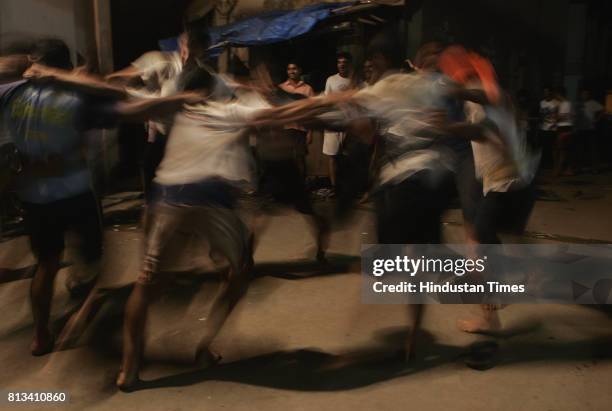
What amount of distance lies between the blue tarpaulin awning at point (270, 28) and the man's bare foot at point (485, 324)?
497 centimetres

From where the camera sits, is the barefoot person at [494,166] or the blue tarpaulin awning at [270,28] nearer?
the barefoot person at [494,166]

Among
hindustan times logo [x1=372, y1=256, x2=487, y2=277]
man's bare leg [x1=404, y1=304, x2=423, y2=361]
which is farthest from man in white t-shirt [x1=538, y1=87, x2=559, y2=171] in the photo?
man's bare leg [x1=404, y1=304, x2=423, y2=361]

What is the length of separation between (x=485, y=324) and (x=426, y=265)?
595mm

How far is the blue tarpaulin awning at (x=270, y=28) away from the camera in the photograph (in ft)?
25.5

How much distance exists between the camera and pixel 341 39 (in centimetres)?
905

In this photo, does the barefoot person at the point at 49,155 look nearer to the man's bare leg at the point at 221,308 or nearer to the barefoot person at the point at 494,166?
the man's bare leg at the point at 221,308

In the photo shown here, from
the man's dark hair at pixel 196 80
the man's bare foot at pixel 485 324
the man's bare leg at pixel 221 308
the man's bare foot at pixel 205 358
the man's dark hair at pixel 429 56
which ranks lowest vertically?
the man's bare foot at pixel 485 324

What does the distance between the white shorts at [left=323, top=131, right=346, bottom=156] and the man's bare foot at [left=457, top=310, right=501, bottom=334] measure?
4062mm

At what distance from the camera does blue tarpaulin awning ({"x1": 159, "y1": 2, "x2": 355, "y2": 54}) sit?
7.78 m

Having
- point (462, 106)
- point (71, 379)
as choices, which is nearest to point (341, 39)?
point (462, 106)

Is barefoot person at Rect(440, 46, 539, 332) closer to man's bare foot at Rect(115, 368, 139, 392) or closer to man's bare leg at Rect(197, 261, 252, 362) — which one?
man's bare leg at Rect(197, 261, 252, 362)

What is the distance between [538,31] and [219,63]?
21.0ft

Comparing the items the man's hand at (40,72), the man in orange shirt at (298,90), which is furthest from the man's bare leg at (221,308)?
the man in orange shirt at (298,90)

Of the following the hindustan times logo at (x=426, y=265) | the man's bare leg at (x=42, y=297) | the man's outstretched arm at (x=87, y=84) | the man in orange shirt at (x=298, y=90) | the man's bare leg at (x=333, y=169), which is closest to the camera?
the man's outstretched arm at (x=87, y=84)
